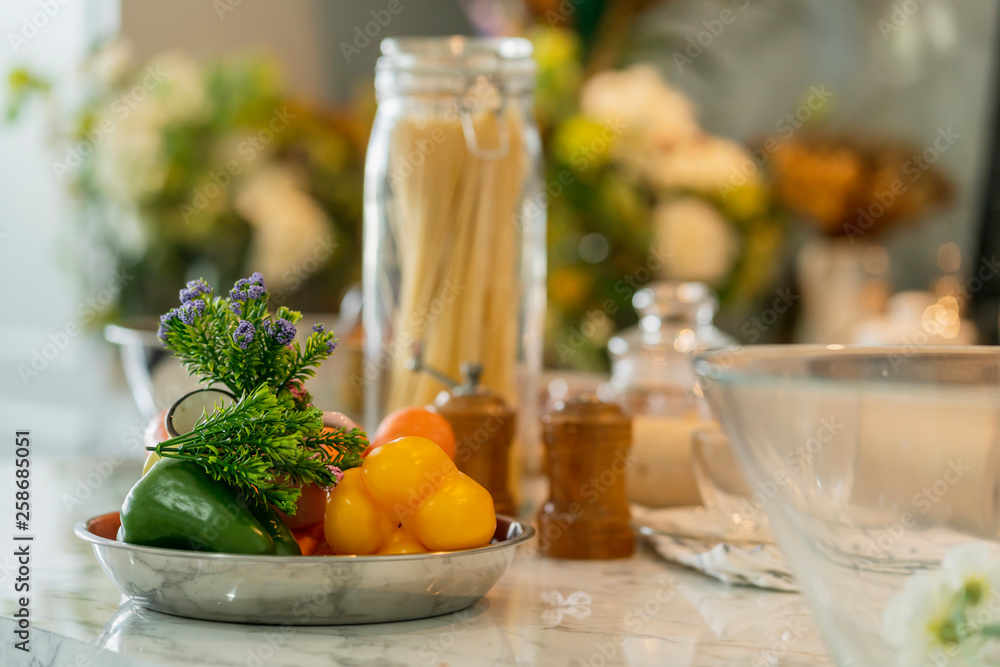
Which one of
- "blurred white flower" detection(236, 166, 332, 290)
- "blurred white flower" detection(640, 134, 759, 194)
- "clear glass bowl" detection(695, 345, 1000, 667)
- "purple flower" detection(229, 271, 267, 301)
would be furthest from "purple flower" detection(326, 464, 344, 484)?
"blurred white flower" detection(640, 134, 759, 194)

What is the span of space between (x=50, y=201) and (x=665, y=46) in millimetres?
1455

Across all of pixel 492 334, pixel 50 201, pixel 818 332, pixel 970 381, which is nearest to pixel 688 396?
pixel 492 334

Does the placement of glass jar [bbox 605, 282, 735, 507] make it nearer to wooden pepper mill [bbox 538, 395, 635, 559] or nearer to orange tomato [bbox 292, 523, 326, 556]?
wooden pepper mill [bbox 538, 395, 635, 559]

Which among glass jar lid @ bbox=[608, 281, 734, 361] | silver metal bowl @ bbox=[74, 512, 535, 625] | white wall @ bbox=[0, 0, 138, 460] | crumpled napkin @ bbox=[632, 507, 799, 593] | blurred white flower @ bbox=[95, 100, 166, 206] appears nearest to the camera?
silver metal bowl @ bbox=[74, 512, 535, 625]

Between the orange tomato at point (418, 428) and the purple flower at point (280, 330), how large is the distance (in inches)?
4.5

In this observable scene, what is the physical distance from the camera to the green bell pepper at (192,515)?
0.51 metres

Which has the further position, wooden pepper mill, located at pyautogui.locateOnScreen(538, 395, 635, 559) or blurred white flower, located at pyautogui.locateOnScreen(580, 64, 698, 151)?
blurred white flower, located at pyautogui.locateOnScreen(580, 64, 698, 151)

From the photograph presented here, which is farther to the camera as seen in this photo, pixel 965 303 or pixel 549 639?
pixel 965 303

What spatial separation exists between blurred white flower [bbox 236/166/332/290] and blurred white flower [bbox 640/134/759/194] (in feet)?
1.88

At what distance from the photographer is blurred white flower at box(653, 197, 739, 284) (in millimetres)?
1751

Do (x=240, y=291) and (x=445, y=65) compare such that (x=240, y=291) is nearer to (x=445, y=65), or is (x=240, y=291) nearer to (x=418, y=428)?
(x=418, y=428)

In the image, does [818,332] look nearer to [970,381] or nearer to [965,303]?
[965,303]

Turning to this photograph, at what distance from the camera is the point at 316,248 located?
176 centimetres

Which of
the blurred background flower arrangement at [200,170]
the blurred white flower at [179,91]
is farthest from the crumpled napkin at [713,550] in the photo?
the blurred white flower at [179,91]
